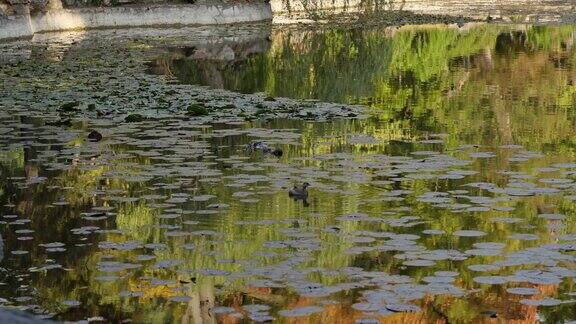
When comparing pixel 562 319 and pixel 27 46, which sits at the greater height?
pixel 27 46

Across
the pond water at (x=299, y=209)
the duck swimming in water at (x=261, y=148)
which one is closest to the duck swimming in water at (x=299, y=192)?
the pond water at (x=299, y=209)

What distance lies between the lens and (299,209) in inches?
463

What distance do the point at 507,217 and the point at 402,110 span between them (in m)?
9.78

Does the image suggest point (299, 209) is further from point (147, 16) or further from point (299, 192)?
point (147, 16)

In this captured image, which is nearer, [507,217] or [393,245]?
[393,245]

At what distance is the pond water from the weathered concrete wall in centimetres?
2267

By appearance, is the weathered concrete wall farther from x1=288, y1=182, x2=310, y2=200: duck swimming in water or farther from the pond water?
x1=288, y1=182, x2=310, y2=200: duck swimming in water

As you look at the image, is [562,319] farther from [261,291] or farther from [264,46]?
[264,46]

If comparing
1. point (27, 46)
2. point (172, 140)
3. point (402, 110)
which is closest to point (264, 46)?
point (27, 46)

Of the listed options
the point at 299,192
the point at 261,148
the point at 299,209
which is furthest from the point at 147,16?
the point at 299,209

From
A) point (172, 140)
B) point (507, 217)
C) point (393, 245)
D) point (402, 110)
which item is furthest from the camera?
point (402, 110)

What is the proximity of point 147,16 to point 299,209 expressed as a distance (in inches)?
1569

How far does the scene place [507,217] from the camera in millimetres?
11328

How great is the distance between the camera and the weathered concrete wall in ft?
153
